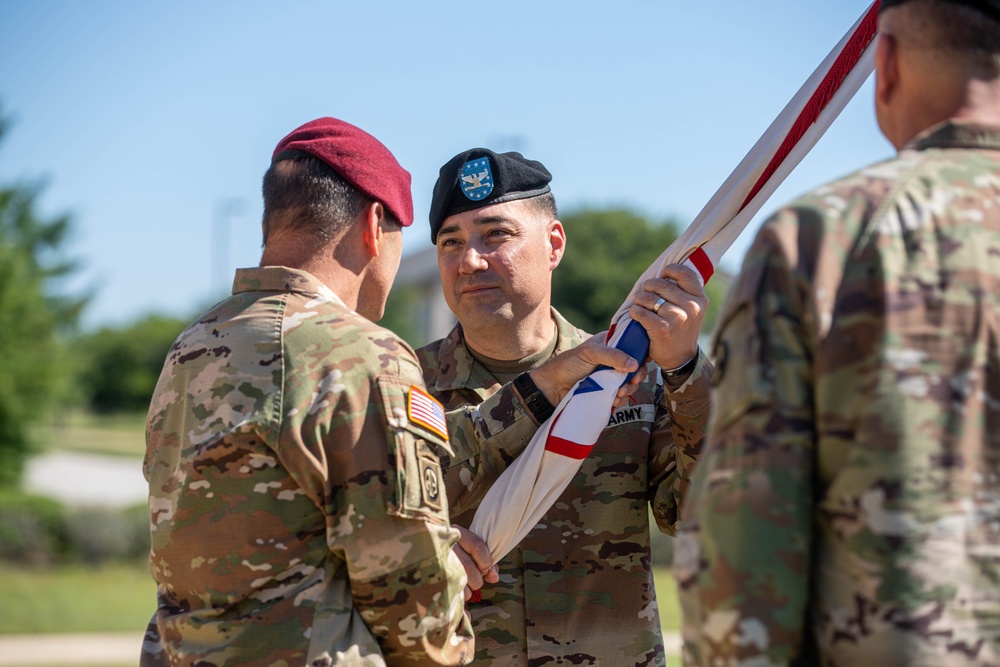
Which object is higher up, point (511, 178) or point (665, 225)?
point (511, 178)

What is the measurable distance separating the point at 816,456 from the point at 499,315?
7.00ft

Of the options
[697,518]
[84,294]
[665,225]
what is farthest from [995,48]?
[84,294]

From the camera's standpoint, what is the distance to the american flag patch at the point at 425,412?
8.72ft

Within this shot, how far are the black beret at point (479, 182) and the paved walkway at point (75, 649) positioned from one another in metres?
7.00

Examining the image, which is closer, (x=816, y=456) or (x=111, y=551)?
(x=816, y=456)

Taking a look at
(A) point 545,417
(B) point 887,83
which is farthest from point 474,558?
(B) point 887,83

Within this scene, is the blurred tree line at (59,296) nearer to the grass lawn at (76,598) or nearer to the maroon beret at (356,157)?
the grass lawn at (76,598)

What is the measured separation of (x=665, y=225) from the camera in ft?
128

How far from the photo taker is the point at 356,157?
2924 millimetres

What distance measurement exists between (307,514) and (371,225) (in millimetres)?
808

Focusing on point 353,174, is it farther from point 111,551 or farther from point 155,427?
point 111,551

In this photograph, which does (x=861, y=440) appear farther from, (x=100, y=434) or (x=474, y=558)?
(x=100, y=434)

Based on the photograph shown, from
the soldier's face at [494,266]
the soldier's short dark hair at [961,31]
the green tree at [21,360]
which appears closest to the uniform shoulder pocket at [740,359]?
the soldier's short dark hair at [961,31]

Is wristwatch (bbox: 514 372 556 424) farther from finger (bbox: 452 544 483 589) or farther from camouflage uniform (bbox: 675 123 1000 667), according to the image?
camouflage uniform (bbox: 675 123 1000 667)
